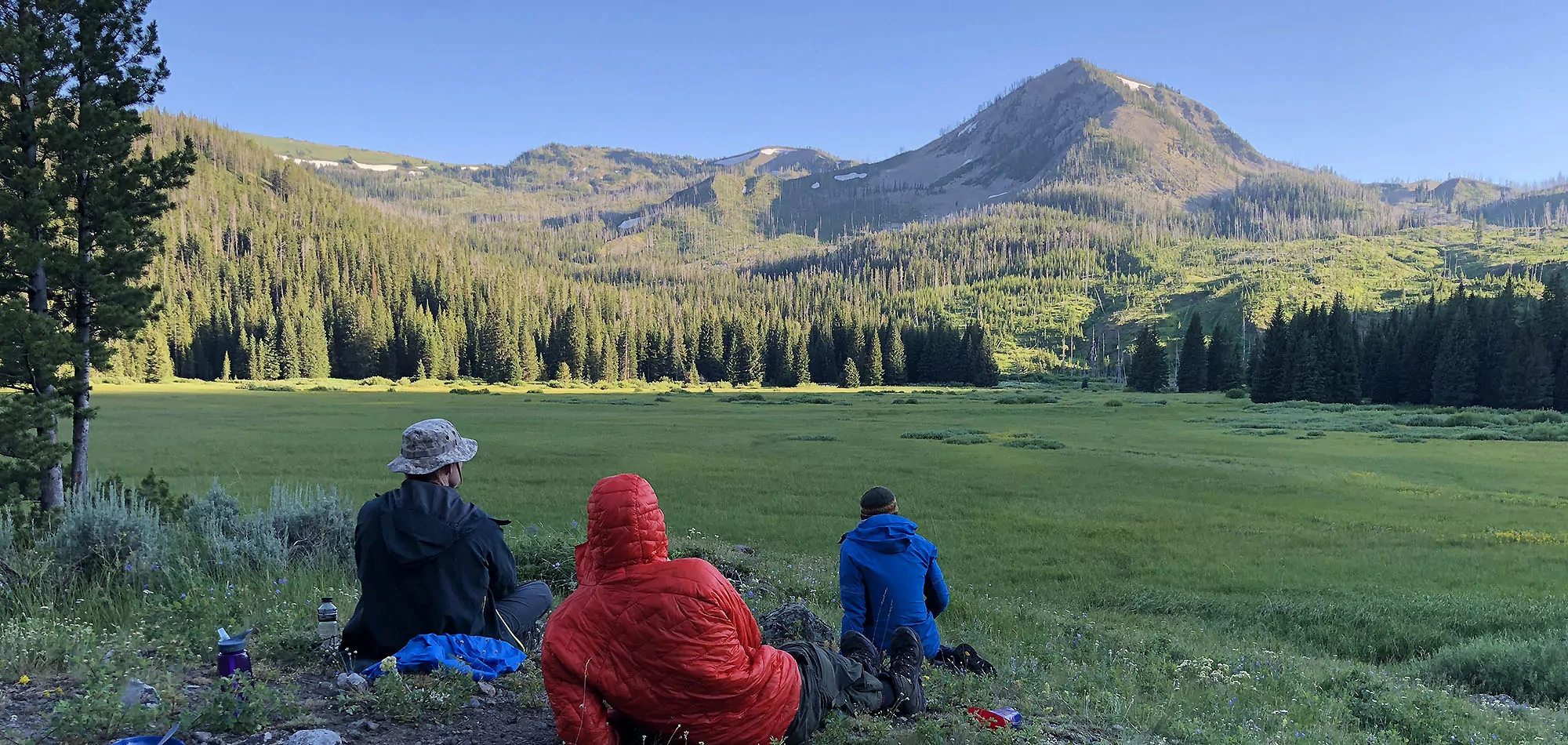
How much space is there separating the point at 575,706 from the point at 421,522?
212cm

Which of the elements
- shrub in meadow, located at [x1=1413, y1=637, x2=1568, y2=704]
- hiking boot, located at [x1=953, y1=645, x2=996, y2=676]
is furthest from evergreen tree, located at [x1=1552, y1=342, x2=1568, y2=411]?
hiking boot, located at [x1=953, y1=645, x2=996, y2=676]

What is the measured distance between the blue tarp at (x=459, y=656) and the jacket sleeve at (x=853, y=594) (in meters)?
2.89

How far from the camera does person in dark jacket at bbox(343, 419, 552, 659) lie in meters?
5.64

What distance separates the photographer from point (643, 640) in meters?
4.27

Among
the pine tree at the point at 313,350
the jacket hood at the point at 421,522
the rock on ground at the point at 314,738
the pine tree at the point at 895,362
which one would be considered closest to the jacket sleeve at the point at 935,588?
the jacket hood at the point at 421,522

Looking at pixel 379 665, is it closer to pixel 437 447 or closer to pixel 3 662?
pixel 437 447

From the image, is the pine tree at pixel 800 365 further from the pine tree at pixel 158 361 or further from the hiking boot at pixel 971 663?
the hiking boot at pixel 971 663

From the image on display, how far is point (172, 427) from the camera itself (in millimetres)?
39406

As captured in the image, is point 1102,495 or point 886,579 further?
point 1102,495

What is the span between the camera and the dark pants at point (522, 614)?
6637mm

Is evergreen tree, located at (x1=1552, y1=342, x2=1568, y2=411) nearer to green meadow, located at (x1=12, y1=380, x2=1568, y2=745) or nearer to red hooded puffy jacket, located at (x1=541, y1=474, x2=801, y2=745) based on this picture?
green meadow, located at (x1=12, y1=380, x2=1568, y2=745)

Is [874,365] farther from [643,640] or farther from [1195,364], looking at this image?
[643,640]

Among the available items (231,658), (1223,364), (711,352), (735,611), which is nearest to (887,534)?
(735,611)

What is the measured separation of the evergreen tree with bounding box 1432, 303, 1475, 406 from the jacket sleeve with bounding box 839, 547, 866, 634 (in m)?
84.9
